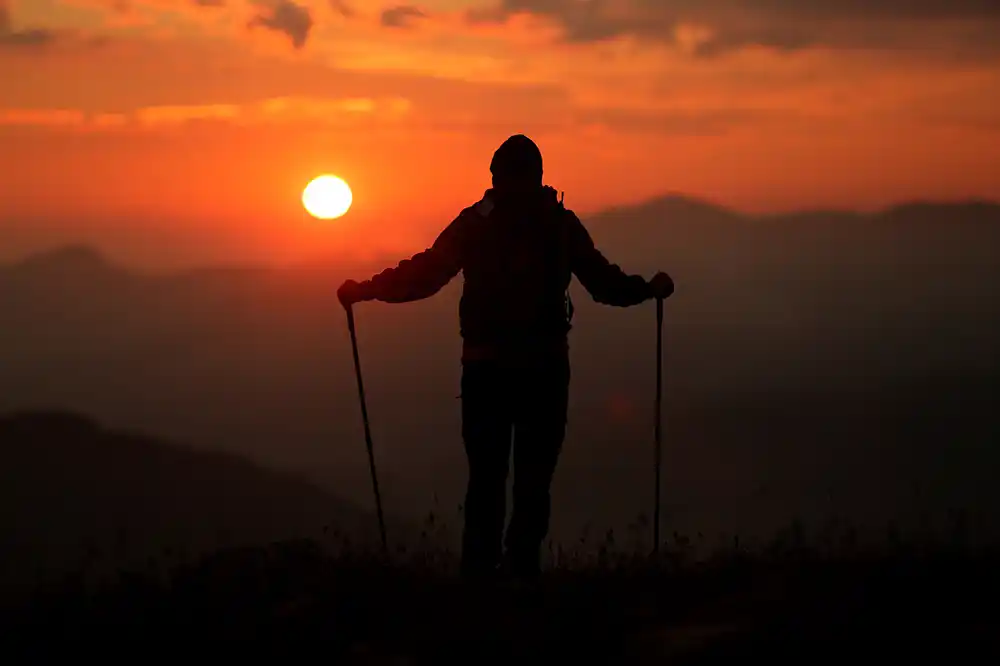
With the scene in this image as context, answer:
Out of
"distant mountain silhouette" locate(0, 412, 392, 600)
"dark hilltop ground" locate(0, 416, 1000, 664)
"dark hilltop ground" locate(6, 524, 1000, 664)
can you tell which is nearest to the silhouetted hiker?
"dark hilltop ground" locate(0, 416, 1000, 664)

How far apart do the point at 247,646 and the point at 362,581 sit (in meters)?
1.10

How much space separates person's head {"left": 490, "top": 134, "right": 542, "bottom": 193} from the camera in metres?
7.41

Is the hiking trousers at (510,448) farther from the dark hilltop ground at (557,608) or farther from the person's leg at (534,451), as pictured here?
the dark hilltop ground at (557,608)

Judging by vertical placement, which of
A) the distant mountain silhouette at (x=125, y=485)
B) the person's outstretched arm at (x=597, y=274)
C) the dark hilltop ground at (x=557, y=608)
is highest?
the person's outstretched arm at (x=597, y=274)

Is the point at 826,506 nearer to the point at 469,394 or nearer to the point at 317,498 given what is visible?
the point at 469,394

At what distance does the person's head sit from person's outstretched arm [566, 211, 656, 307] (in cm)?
33

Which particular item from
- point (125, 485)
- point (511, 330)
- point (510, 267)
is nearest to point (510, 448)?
point (511, 330)

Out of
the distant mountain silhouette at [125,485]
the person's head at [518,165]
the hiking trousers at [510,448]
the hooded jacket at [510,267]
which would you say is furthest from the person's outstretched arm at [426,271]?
the distant mountain silhouette at [125,485]

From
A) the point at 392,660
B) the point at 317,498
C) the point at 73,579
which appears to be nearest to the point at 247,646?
the point at 392,660

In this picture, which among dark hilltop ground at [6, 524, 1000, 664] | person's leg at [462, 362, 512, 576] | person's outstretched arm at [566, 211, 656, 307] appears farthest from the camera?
person's outstretched arm at [566, 211, 656, 307]

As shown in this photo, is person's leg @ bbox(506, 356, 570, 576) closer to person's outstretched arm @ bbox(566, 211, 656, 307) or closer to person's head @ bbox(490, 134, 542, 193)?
person's outstretched arm @ bbox(566, 211, 656, 307)

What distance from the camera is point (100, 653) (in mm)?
5887

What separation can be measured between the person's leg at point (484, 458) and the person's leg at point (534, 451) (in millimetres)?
86

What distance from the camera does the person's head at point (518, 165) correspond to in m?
7.41
